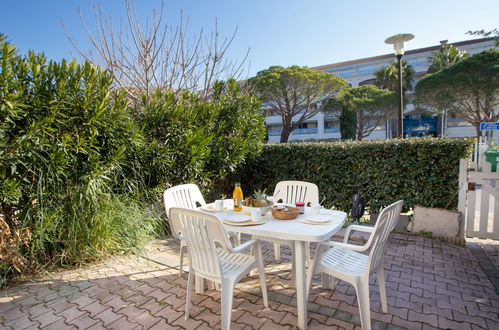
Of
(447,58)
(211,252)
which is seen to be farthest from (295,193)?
(447,58)

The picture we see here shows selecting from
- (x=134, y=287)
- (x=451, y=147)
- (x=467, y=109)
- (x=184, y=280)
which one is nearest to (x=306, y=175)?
(x=451, y=147)

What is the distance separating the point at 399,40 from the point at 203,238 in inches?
265

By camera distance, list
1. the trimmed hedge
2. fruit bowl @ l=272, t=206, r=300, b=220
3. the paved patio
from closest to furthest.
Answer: the paved patio → fruit bowl @ l=272, t=206, r=300, b=220 → the trimmed hedge

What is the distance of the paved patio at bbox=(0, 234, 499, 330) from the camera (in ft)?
7.04

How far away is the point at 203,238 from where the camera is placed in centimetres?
197

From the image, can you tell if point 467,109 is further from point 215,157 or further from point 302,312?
point 302,312

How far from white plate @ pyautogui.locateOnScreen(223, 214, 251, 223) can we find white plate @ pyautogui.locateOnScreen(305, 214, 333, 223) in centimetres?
56

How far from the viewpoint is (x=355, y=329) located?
6.61ft

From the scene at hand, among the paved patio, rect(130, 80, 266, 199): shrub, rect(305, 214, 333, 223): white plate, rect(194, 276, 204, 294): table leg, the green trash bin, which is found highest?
rect(130, 80, 266, 199): shrub

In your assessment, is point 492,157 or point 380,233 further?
point 492,157

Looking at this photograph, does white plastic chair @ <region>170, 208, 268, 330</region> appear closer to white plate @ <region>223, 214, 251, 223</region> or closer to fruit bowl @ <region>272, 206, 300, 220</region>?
white plate @ <region>223, 214, 251, 223</region>

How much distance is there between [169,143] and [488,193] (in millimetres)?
4754

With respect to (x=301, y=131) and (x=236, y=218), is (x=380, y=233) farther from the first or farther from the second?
(x=301, y=131)

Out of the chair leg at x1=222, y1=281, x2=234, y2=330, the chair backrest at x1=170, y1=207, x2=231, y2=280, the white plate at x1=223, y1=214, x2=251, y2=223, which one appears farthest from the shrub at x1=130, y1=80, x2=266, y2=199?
the chair leg at x1=222, y1=281, x2=234, y2=330
